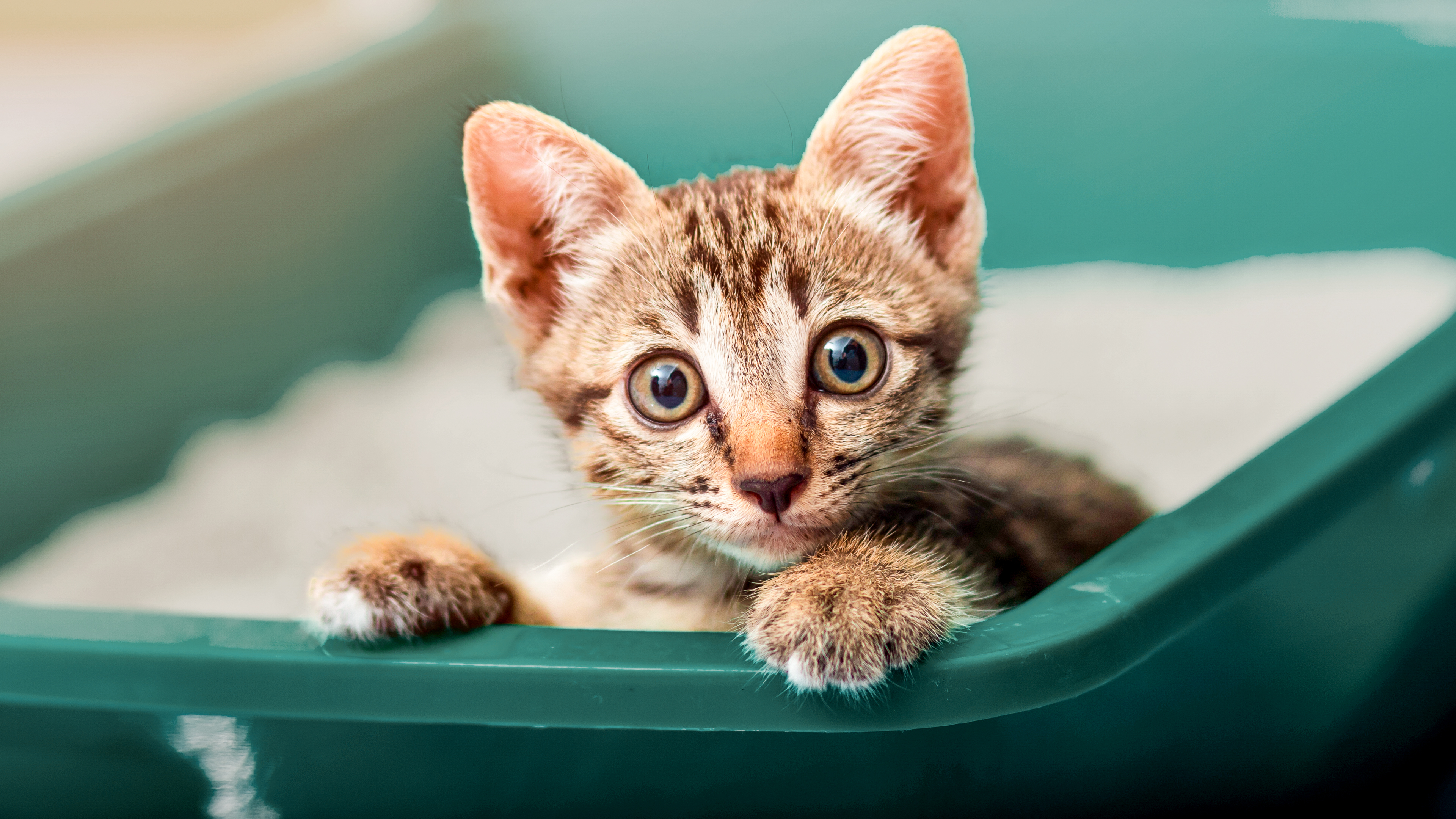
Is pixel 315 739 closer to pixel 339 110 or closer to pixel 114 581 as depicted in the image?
pixel 114 581

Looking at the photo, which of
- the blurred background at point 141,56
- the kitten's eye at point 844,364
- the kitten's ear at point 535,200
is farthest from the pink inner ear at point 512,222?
the blurred background at point 141,56

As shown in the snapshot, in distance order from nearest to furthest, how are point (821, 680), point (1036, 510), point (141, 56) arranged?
1. point (821, 680)
2. point (1036, 510)
3. point (141, 56)

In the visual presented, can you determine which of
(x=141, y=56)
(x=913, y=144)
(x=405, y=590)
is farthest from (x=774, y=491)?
(x=141, y=56)

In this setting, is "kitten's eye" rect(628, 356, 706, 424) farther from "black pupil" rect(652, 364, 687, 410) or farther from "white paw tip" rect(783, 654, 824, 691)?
"white paw tip" rect(783, 654, 824, 691)

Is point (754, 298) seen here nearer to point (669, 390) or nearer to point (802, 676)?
point (669, 390)

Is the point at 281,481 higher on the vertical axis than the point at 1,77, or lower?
lower

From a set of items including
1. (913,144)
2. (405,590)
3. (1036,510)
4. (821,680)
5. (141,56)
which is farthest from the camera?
(141,56)

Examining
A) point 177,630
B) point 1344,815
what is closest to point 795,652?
point 177,630

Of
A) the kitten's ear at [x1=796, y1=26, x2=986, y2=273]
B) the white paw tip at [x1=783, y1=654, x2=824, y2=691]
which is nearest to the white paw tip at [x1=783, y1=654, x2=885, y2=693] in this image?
the white paw tip at [x1=783, y1=654, x2=824, y2=691]
